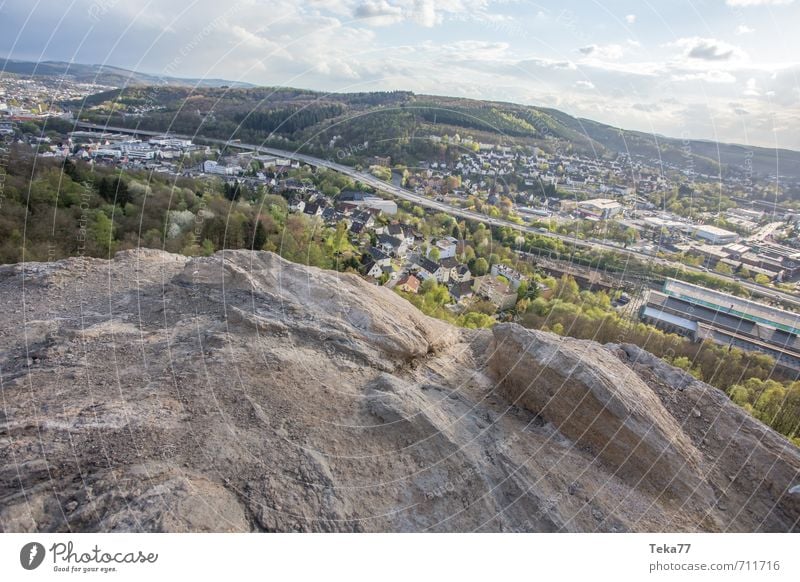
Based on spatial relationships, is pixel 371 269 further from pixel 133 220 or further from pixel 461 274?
pixel 133 220

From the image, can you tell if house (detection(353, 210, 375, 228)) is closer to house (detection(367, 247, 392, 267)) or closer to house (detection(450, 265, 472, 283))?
house (detection(367, 247, 392, 267))

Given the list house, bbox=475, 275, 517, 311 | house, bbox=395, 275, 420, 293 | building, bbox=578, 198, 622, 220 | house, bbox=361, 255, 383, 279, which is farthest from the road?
house, bbox=361, 255, 383, 279

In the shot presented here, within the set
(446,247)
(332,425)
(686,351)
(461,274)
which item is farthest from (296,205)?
(686,351)

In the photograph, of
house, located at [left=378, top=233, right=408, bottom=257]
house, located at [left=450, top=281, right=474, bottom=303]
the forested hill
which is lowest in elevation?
house, located at [left=450, top=281, right=474, bottom=303]

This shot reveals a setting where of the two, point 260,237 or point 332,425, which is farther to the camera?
point 260,237

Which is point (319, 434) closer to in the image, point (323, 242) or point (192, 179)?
point (323, 242)

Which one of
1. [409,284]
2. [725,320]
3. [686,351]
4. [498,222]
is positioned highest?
[498,222]
